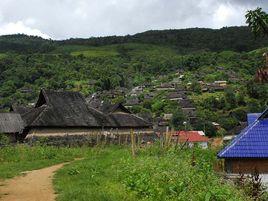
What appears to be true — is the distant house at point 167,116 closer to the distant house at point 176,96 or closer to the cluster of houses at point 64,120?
the distant house at point 176,96

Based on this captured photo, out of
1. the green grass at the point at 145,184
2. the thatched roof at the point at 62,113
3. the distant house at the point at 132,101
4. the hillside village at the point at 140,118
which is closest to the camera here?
the green grass at the point at 145,184

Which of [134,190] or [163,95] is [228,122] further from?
[134,190]

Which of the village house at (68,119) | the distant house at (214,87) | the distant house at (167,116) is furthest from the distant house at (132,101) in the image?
the village house at (68,119)

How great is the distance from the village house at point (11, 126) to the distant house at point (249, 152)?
59.5ft

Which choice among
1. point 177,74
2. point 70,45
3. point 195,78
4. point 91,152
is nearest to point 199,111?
point 195,78

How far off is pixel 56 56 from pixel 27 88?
31680 mm

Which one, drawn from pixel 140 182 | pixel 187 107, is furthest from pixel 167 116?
pixel 140 182

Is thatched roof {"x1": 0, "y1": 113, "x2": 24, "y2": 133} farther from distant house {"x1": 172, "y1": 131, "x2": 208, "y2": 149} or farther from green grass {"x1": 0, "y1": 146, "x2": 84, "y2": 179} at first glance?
distant house {"x1": 172, "y1": 131, "x2": 208, "y2": 149}

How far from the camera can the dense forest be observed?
3393 inches

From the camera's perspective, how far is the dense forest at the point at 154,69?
86.2 m

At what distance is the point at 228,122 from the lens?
2879 inches

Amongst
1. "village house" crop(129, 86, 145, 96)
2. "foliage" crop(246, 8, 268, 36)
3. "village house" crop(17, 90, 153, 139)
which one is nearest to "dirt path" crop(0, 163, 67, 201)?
"foliage" crop(246, 8, 268, 36)

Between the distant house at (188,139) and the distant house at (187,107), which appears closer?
the distant house at (188,139)

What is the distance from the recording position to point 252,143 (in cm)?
1789
